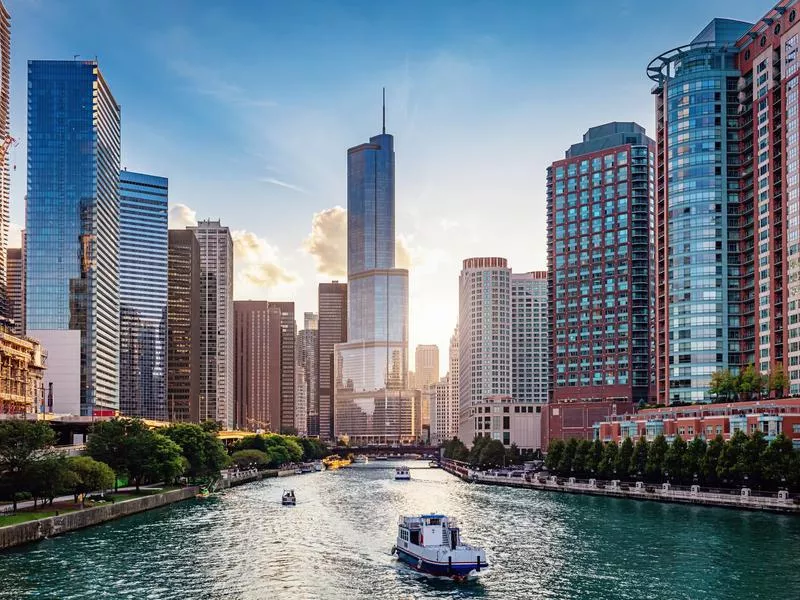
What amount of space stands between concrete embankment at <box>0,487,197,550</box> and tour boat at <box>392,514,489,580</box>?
4307 centimetres

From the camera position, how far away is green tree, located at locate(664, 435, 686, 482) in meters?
180

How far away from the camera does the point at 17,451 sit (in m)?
127

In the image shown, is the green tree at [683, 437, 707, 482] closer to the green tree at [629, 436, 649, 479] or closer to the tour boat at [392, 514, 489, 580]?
the green tree at [629, 436, 649, 479]

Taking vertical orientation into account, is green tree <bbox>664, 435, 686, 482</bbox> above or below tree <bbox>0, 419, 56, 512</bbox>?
below

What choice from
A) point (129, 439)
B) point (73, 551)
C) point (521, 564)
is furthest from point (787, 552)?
point (129, 439)

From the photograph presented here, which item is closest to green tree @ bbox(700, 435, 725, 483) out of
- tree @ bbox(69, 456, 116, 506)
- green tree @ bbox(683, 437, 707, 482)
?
green tree @ bbox(683, 437, 707, 482)

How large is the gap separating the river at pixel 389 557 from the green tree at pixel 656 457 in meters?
25.9

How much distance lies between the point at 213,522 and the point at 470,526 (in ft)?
129

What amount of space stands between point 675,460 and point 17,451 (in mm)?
116779

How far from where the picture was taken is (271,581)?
93.4 metres

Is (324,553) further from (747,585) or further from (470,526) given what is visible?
(747,585)

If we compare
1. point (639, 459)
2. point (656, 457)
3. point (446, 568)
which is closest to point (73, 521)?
point (446, 568)

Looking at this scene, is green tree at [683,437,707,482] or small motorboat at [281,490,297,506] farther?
small motorboat at [281,490,297,506]

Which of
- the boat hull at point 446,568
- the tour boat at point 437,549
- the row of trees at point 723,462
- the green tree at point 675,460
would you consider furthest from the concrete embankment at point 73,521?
the row of trees at point 723,462
